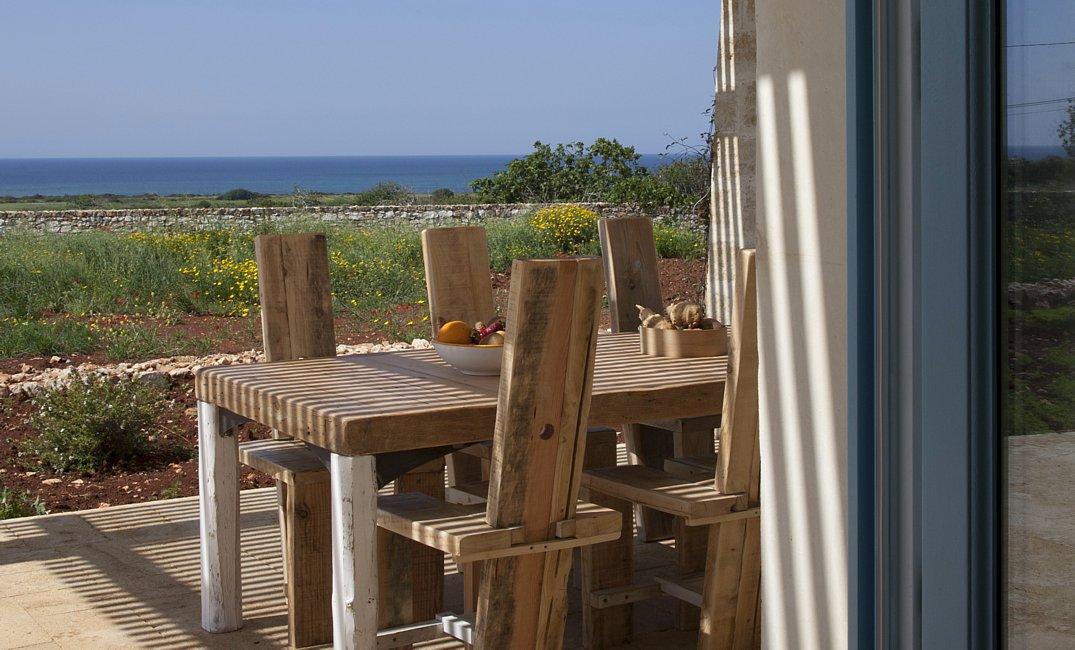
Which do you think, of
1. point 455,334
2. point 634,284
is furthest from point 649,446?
point 455,334

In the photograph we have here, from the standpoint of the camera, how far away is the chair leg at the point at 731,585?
3004mm

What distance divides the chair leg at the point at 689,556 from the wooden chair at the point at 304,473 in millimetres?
707

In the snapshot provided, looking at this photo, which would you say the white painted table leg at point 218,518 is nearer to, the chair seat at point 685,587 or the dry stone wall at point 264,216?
the chair seat at point 685,587

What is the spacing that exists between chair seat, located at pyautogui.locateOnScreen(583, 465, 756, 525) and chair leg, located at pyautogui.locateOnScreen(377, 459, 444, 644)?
18.7 inches

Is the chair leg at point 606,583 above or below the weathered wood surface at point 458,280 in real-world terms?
below

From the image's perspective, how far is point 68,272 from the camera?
1137cm

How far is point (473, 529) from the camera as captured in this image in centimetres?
258

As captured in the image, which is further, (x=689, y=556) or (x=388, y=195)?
(x=388, y=195)

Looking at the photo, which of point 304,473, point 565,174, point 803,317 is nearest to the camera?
point 803,317

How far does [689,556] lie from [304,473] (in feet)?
3.81

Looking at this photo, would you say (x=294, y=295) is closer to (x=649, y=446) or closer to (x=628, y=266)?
(x=628, y=266)

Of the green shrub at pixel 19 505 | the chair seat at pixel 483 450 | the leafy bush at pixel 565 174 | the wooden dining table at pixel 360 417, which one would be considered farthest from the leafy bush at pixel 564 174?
the wooden dining table at pixel 360 417

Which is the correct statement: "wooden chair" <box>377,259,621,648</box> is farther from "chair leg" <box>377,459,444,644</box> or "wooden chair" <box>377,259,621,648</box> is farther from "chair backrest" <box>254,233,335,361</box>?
"chair backrest" <box>254,233,335,361</box>

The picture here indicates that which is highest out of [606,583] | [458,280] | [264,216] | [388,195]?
[388,195]
